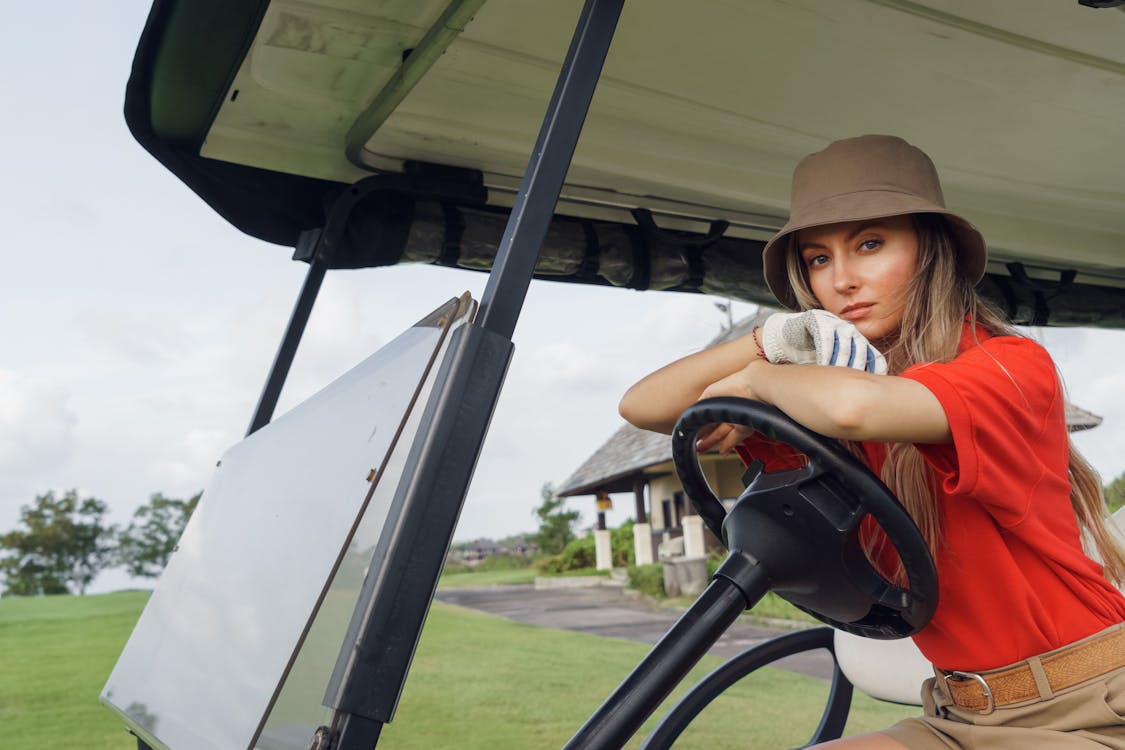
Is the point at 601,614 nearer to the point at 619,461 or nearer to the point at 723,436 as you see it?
the point at 619,461

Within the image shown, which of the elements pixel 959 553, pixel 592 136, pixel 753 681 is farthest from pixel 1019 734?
pixel 753 681

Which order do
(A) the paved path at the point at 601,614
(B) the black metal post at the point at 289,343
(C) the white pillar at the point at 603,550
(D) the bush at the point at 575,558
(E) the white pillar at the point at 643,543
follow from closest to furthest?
(B) the black metal post at the point at 289,343 → (A) the paved path at the point at 601,614 → (E) the white pillar at the point at 643,543 → (C) the white pillar at the point at 603,550 → (D) the bush at the point at 575,558

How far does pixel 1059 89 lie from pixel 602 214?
976mm

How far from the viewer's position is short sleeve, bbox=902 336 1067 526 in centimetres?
97

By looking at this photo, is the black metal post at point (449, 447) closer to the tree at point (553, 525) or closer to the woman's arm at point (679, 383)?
the woman's arm at point (679, 383)

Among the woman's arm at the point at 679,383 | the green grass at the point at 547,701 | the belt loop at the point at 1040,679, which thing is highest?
the woman's arm at the point at 679,383

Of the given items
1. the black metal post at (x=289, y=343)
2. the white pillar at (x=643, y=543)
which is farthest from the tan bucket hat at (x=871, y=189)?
the white pillar at (x=643, y=543)

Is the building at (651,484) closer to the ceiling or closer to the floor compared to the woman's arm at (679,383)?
closer to the ceiling

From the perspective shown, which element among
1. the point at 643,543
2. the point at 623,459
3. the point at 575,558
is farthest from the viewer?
the point at 575,558

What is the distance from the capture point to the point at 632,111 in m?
1.82

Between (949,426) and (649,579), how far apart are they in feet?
49.7

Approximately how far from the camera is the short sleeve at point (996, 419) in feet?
3.19

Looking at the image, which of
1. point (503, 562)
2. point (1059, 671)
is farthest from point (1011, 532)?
point (503, 562)

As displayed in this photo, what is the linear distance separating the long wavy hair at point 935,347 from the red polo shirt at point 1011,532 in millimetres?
23
